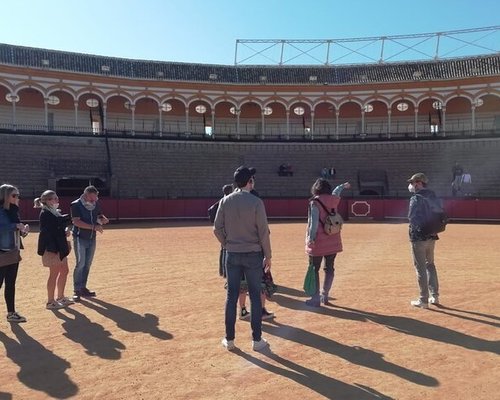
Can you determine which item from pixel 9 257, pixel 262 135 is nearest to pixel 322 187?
pixel 9 257

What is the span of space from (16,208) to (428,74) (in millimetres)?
35829

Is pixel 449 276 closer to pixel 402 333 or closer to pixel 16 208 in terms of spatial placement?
pixel 402 333

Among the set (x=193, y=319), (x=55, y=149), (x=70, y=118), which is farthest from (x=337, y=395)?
(x=70, y=118)

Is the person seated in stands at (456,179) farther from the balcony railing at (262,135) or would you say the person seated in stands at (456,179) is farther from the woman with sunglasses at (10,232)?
the woman with sunglasses at (10,232)

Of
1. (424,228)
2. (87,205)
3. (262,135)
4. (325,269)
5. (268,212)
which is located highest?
(262,135)

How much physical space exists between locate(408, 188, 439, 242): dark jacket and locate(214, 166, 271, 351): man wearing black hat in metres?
2.49

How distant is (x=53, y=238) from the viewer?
6.05 m

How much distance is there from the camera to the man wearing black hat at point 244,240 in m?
4.37

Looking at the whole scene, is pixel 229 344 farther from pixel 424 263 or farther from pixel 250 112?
pixel 250 112

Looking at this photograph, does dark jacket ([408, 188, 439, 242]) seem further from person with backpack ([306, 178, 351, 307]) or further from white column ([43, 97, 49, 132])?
white column ([43, 97, 49, 132])

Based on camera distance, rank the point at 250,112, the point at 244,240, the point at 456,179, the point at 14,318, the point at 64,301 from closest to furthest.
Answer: the point at 244,240 < the point at 14,318 < the point at 64,301 < the point at 456,179 < the point at 250,112

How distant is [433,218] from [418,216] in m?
0.18

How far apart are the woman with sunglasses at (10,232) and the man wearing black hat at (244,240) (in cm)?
258

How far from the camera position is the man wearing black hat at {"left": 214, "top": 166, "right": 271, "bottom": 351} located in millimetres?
4367
